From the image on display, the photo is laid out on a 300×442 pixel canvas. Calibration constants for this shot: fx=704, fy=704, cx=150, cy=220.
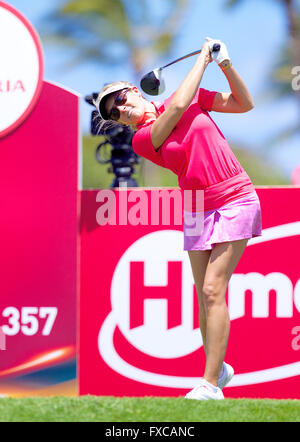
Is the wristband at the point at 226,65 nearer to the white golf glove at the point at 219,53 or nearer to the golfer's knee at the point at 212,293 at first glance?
the white golf glove at the point at 219,53

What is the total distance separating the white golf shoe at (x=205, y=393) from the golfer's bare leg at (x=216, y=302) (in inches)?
1.3

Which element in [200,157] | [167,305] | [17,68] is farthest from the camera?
[17,68]

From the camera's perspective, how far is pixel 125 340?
4.57m

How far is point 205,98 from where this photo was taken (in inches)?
124

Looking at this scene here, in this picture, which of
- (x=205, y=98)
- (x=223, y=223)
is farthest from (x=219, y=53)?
(x=223, y=223)

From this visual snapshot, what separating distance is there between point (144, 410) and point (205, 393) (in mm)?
368

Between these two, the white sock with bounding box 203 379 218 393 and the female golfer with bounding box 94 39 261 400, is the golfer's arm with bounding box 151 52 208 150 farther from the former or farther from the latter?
the white sock with bounding box 203 379 218 393

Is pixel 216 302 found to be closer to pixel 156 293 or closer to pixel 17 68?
pixel 156 293

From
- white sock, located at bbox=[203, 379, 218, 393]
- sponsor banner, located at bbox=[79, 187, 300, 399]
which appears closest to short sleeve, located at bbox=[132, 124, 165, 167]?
white sock, located at bbox=[203, 379, 218, 393]

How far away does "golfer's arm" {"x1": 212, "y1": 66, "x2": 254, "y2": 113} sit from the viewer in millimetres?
3072
